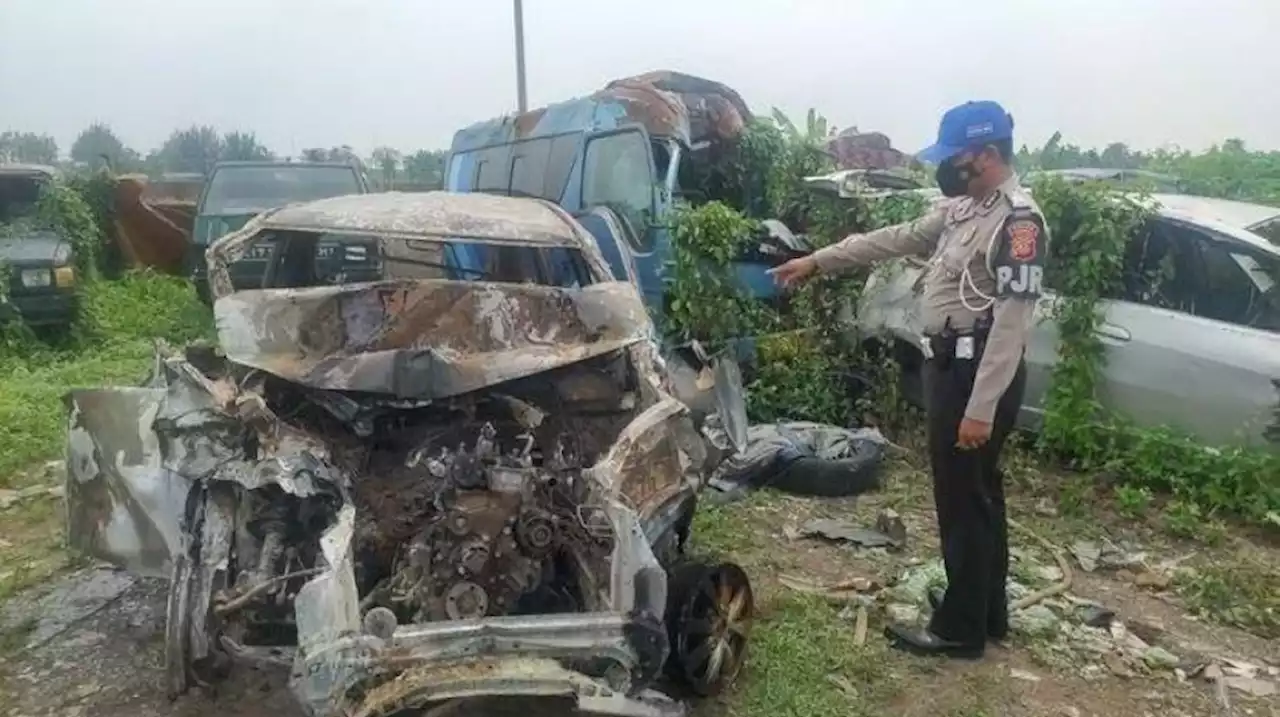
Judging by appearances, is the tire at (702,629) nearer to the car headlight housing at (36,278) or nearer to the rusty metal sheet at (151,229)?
the car headlight housing at (36,278)

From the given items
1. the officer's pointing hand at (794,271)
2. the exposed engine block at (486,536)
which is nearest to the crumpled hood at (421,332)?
the exposed engine block at (486,536)

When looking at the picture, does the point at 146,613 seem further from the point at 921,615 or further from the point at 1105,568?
the point at 1105,568

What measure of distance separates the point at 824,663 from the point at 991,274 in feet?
4.90

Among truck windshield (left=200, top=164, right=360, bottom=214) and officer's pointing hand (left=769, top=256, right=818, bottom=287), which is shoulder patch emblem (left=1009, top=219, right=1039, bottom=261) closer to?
officer's pointing hand (left=769, top=256, right=818, bottom=287)

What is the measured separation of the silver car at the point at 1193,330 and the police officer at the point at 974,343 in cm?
165

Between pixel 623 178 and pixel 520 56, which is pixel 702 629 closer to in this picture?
pixel 623 178

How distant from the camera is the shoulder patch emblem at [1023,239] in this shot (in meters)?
3.57

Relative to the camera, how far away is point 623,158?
7.81 meters

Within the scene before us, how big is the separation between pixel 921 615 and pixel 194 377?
9.52ft

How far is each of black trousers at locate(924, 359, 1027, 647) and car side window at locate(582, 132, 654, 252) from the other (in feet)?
12.5

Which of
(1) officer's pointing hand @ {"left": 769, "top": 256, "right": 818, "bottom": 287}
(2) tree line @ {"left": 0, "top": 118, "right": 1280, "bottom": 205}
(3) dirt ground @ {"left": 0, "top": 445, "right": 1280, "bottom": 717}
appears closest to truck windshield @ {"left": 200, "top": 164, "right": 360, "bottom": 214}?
(2) tree line @ {"left": 0, "top": 118, "right": 1280, "bottom": 205}

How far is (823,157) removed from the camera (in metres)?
9.27

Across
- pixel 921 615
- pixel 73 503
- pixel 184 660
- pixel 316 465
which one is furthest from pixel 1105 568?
pixel 73 503

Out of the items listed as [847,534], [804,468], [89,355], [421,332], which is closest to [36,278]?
[89,355]
